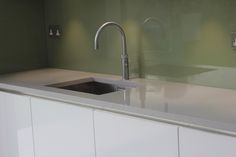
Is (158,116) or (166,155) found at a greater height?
(158,116)

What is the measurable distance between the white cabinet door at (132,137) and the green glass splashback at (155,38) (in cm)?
65

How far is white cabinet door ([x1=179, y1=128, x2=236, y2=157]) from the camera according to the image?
1.48 meters

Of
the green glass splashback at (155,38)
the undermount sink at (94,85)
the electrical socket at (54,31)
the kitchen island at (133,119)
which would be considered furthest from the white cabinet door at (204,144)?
the electrical socket at (54,31)

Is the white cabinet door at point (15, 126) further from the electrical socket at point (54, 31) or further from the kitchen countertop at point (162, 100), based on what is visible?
the electrical socket at point (54, 31)

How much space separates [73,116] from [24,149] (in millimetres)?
577

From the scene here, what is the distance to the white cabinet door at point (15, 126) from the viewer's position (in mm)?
2414

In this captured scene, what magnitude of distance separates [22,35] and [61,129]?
1182 mm

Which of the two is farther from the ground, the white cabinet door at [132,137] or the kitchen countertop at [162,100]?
the kitchen countertop at [162,100]

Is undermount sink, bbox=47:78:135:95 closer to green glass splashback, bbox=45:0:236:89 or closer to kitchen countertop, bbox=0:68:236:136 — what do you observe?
kitchen countertop, bbox=0:68:236:136

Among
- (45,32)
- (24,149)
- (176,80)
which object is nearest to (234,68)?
(176,80)

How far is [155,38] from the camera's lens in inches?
97.2

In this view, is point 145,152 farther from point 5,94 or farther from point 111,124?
point 5,94

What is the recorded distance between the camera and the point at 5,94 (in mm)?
2520

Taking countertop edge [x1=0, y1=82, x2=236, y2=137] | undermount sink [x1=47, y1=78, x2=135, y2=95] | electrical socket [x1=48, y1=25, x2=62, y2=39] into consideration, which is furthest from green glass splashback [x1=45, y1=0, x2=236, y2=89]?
countertop edge [x1=0, y1=82, x2=236, y2=137]
